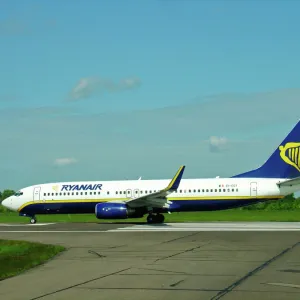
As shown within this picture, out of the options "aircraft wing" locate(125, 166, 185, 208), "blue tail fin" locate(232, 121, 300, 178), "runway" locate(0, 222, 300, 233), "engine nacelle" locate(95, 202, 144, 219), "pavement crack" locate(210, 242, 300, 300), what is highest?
"blue tail fin" locate(232, 121, 300, 178)

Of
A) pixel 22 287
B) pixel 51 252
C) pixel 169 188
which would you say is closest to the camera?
pixel 22 287

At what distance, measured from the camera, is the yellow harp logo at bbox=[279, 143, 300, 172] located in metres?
40.4

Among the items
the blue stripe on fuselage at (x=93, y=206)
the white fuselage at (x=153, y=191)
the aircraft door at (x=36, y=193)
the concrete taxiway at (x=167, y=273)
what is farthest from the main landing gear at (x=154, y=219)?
the concrete taxiway at (x=167, y=273)

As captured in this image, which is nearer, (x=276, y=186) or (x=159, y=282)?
(x=159, y=282)

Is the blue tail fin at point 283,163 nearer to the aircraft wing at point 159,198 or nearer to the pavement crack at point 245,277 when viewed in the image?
the aircraft wing at point 159,198

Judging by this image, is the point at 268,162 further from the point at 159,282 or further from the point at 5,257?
the point at 159,282

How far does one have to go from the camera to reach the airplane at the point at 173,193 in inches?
1526

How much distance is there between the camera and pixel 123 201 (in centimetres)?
4050

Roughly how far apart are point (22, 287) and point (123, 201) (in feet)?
94.9

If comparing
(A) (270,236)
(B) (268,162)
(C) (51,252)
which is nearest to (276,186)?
(B) (268,162)

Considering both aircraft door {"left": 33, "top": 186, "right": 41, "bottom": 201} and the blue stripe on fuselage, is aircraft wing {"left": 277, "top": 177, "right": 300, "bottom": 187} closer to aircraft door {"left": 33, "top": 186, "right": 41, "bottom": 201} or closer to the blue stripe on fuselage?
the blue stripe on fuselage

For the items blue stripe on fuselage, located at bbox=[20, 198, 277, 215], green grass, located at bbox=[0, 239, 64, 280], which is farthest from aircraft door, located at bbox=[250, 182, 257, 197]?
green grass, located at bbox=[0, 239, 64, 280]

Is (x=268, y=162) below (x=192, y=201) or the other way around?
the other way around

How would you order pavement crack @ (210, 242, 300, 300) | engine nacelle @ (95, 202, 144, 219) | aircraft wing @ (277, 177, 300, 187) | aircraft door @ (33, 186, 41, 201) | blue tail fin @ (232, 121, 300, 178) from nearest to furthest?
pavement crack @ (210, 242, 300, 300)
engine nacelle @ (95, 202, 144, 219)
aircraft wing @ (277, 177, 300, 187)
blue tail fin @ (232, 121, 300, 178)
aircraft door @ (33, 186, 41, 201)
